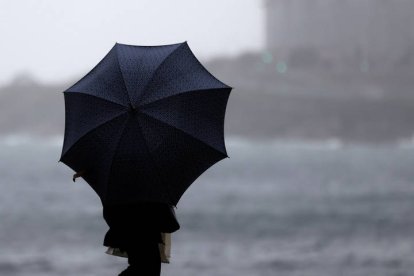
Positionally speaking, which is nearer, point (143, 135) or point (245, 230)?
point (143, 135)

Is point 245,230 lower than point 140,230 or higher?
higher

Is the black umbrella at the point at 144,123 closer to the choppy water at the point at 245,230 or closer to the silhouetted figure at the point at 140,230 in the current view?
the silhouetted figure at the point at 140,230

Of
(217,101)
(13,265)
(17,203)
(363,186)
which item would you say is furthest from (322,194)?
(217,101)

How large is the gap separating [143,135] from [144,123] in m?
0.05

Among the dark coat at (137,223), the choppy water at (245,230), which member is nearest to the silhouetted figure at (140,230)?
the dark coat at (137,223)

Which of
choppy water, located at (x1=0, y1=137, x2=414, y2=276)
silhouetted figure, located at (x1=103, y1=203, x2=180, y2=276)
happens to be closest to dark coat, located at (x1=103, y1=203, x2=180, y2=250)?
silhouetted figure, located at (x1=103, y1=203, x2=180, y2=276)

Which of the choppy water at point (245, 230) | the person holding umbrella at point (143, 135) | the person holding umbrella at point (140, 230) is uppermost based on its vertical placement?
the choppy water at point (245, 230)

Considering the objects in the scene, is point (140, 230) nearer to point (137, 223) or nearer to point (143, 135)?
point (137, 223)

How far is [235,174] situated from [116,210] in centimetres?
12433

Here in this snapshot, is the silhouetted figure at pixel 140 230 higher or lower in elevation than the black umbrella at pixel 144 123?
lower

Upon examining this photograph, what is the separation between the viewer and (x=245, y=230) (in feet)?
180

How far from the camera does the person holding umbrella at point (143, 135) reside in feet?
9.66

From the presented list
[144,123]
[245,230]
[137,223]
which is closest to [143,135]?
[144,123]

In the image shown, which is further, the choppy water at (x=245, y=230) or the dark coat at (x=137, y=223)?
the choppy water at (x=245, y=230)
